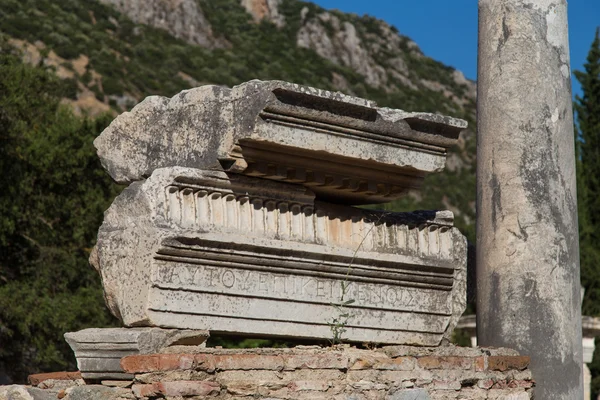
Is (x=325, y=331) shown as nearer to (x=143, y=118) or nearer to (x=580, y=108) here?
(x=143, y=118)

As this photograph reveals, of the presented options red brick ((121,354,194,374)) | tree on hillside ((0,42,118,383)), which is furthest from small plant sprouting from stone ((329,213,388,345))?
tree on hillside ((0,42,118,383))

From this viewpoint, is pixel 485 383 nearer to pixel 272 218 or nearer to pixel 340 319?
pixel 340 319

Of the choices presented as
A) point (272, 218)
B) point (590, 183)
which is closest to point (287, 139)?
point (272, 218)

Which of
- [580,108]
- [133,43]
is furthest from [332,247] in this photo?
[133,43]

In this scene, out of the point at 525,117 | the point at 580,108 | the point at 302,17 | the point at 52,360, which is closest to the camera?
the point at 525,117

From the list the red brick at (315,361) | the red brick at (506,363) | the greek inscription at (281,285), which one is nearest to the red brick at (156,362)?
the greek inscription at (281,285)

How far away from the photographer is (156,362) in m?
5.59

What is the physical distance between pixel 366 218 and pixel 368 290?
1.52 feet

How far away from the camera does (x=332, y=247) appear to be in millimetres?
6648

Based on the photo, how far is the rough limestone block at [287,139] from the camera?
605cm

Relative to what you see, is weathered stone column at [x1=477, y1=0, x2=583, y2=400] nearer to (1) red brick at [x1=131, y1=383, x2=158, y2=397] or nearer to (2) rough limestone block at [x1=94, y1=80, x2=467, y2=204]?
(2) rough limestone block at [x1=94, y1=80, x2=467, y2=204]

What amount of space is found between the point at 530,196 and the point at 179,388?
273 cm

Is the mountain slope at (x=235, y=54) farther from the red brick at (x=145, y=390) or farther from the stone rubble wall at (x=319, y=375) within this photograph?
the red brick at (x=145, y=390)

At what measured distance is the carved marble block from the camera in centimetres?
600
